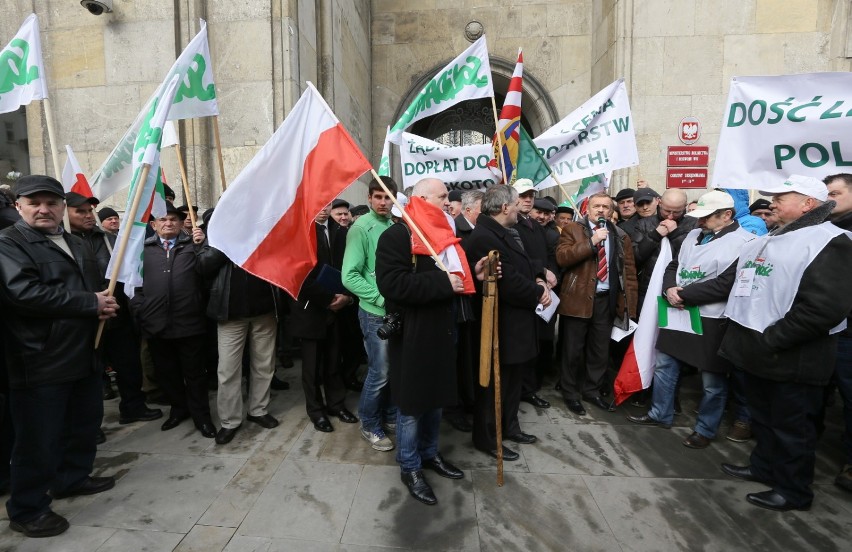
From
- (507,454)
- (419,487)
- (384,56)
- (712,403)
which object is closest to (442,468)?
(419,487)

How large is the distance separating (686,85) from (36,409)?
9.60 meters

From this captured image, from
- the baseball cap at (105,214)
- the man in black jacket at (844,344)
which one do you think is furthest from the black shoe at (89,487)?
the man in black jacket at (844,344)

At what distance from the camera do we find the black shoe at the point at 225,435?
3.65 m

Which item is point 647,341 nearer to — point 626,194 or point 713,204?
point 713,204

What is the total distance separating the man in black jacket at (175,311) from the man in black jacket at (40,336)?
0.92 metres

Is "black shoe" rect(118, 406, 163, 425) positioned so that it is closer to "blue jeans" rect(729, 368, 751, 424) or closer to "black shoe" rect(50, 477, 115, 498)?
"black shoe" rect(50, 477, 115, 498)

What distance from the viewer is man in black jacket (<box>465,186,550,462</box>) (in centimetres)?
325

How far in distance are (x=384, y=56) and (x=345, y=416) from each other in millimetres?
9003

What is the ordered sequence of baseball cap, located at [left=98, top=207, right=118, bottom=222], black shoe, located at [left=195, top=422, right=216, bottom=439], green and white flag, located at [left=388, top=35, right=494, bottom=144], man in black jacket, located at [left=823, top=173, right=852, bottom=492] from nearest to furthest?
man in black jacket, located at [left=823, top=173, right=852, bottom=492] → black shoe, located at [left=195, top=422, right=216, bottom=439] → green and white flag, located at [left=388, top=35, right=494, bottom=144] → baseball cap, located at [left=98, top=207, right=118, bottom=222]

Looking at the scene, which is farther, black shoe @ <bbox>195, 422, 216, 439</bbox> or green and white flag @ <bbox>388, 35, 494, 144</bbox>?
green and white flag @ <bbox>388, 35, 494, 144</bbox>

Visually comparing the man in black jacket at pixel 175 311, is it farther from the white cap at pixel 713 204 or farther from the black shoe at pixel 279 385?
the white cap at pixel 713 204

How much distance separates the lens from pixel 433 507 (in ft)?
9.21

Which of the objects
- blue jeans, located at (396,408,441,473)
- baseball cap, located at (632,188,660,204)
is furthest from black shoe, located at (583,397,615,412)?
baseball cap, located at (632,188,660,204)

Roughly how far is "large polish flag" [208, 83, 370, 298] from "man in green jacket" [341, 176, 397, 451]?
0.51 m
